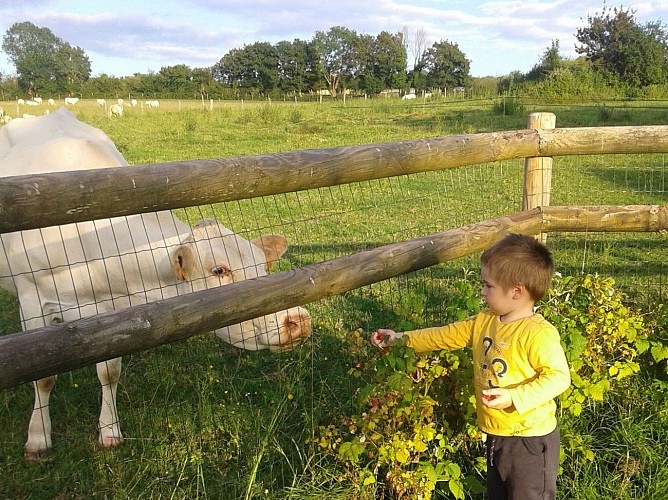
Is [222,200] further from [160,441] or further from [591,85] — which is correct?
[591,85]

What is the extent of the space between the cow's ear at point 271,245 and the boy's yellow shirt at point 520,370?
5.09ft

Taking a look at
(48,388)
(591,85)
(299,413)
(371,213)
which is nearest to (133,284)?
(48,388)

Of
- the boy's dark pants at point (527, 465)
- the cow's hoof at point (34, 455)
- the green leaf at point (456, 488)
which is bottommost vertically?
the cow's hoof at point (34, 455)

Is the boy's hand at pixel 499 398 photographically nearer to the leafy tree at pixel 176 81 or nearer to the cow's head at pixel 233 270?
the cow's head at pixel 233 270

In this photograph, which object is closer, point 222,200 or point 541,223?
point 222,200

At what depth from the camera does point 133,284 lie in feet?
11.9

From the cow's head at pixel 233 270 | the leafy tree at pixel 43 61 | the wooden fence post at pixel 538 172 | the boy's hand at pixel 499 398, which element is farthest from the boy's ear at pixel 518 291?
the leafy tree at pixel 43 61

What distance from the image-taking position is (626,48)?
37031 millimetres

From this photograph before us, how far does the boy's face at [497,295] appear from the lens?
7.34ft

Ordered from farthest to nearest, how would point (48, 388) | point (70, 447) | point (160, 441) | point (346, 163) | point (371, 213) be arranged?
point (371, 213)
point (48, 388)
point (70, 447)
point (160, 441)
point (346, 163)

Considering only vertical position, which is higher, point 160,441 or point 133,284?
point 133,284

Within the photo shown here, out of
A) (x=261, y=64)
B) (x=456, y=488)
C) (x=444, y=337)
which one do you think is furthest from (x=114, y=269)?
(x=261, y=64)

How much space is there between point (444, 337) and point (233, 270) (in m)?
1.27

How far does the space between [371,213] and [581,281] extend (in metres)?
5.90
